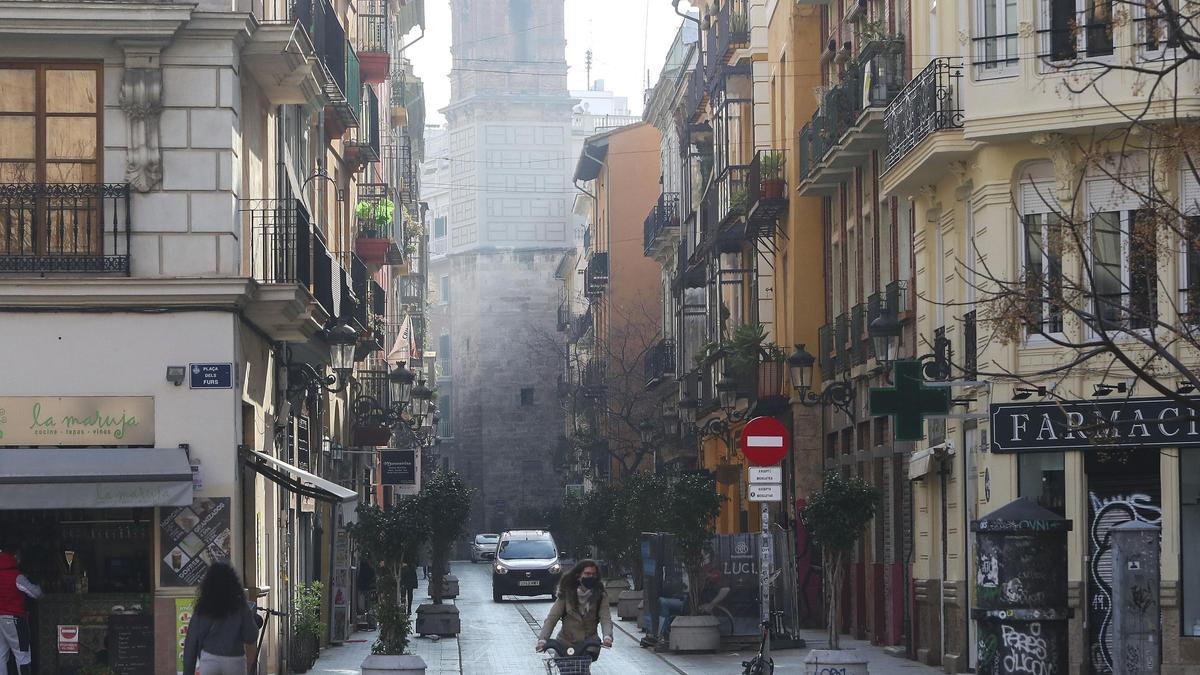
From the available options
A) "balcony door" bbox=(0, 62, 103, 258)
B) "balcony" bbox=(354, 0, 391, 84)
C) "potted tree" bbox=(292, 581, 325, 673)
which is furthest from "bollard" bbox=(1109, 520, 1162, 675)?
"balcony" bbox=(354, 0, 391, 84)

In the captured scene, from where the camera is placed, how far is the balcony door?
68.0 feet

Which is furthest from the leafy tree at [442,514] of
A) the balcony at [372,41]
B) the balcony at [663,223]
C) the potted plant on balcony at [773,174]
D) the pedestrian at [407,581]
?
the balcony at [663,223]

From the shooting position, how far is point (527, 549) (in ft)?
173

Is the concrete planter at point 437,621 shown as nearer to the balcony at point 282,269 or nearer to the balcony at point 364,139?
the balcony at point 364,139

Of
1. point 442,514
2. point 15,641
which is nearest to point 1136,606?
point 15,641

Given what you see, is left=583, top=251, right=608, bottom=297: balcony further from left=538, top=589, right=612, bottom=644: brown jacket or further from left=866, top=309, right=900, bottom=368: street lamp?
left=538, top=589, right=612, bottom=644: brown jacket

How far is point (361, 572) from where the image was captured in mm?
39062

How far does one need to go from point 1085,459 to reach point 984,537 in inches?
331

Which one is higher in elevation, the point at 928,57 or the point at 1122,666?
the point at 928,57

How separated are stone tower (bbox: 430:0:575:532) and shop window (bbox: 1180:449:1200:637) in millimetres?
77084

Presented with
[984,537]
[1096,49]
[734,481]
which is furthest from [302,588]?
[734,481]

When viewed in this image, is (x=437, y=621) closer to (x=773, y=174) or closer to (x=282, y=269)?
(x=773, y=174)

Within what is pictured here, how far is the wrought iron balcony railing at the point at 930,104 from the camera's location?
2392 centimetres

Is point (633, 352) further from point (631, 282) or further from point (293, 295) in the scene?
point (293, 295)
